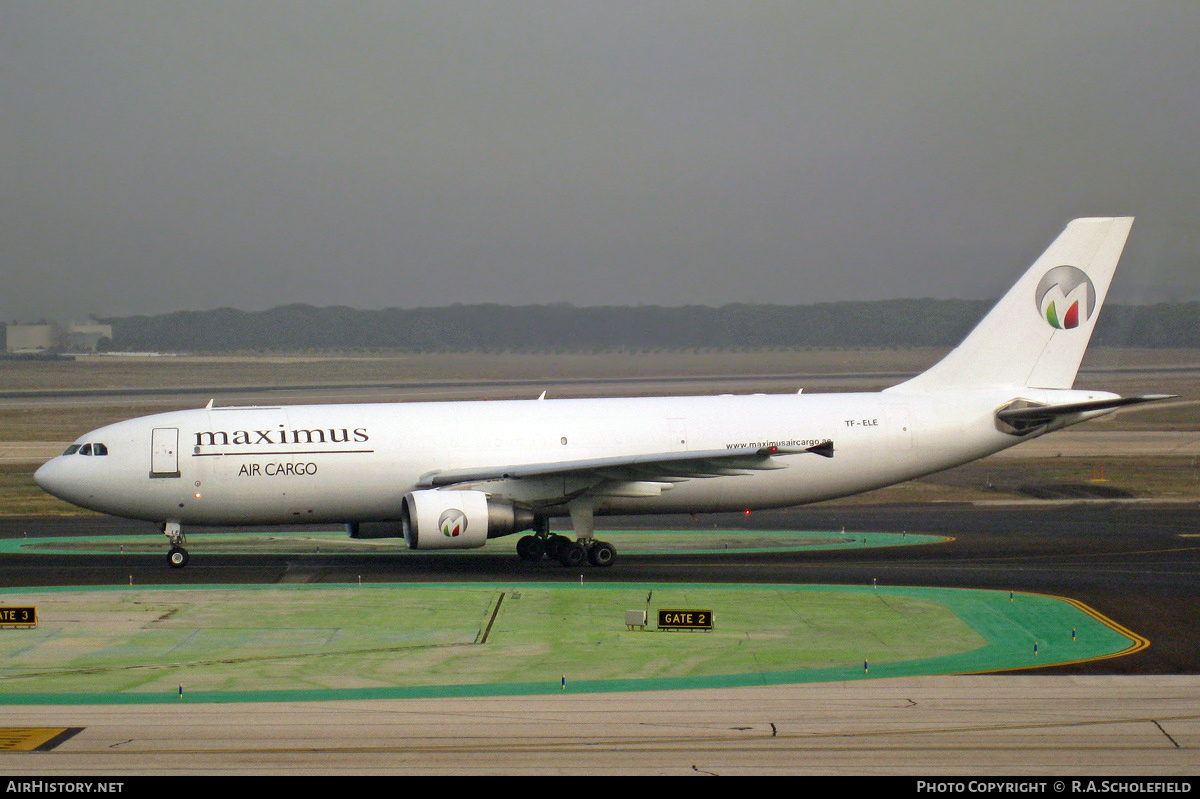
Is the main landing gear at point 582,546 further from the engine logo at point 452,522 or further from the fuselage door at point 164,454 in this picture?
the fuselage door at point 164,454

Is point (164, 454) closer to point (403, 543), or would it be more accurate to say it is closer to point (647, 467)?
point (403, 543)

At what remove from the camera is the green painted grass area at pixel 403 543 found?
33344 mm

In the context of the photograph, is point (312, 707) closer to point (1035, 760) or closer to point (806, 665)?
point (806, 665)

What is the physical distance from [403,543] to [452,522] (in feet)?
26.6

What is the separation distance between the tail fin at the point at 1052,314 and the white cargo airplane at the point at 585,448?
1.6 inches

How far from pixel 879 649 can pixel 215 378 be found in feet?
310

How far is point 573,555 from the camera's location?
30016 millimetres

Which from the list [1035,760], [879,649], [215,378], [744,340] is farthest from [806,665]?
[215,378]

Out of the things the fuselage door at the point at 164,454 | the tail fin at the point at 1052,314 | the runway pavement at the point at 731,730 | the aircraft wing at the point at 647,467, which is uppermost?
the tail fin at the point at 1052,314

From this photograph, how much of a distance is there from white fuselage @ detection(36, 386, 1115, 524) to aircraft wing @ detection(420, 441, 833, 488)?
34 centimetres

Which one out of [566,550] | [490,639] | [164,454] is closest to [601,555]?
[566,550]

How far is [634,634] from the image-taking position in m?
21.7

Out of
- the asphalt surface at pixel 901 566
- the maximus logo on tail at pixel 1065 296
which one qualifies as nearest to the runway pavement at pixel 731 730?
the asphalt surface at pixel 901 566

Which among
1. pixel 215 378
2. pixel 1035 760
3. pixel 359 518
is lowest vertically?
pixel 1035 760
